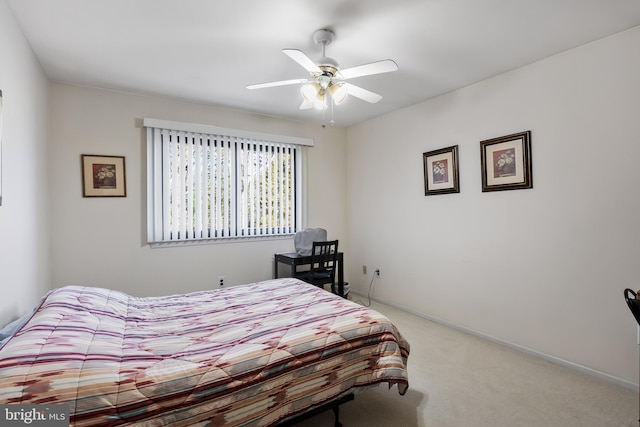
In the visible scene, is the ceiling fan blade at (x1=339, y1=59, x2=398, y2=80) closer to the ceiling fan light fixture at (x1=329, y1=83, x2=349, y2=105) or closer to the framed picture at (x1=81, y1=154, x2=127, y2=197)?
the ceiling fan light fixture at (x1=329, y1=83, x2=349, y2=105)

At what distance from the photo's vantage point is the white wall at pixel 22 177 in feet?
5.91

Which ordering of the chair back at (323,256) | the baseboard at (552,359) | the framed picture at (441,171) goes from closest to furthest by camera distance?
the baseboard at (552,359) → the framed picture at (441,171) → the chair back at (323,256)

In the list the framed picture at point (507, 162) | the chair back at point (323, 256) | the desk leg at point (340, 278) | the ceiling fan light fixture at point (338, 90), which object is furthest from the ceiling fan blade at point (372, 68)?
the desk leg at point (340, 278)

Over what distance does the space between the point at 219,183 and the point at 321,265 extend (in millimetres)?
1544

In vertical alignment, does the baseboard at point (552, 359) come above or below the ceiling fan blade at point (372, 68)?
below

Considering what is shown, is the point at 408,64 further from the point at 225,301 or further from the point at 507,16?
the point at 225,301

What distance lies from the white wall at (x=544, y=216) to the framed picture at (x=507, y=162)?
0.06 meters

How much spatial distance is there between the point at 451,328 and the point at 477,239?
3.21 feet

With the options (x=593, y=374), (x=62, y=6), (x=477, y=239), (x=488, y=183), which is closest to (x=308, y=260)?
(x=477, y=239)

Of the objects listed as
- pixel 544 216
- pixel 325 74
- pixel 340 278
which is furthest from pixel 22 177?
pixel 544 216

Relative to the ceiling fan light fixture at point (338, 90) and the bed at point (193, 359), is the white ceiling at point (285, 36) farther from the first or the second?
the bed at point (193, 359)

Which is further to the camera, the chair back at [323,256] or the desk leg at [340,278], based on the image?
the desk leg at [340,278]

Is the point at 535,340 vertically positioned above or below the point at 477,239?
below

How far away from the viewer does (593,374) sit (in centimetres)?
225
